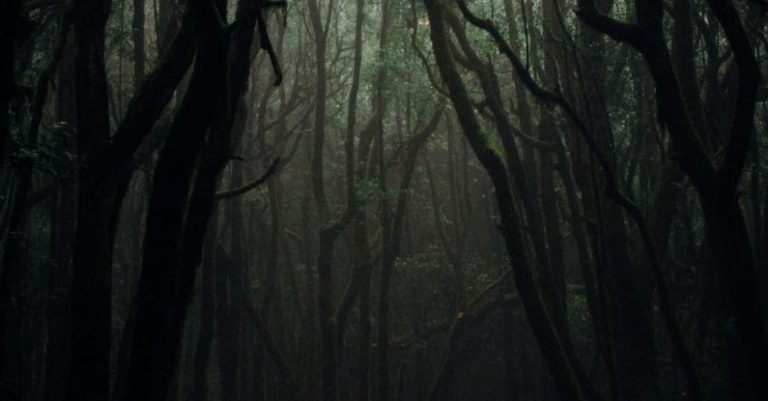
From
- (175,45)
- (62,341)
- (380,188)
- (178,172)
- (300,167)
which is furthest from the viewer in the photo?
(300,167)

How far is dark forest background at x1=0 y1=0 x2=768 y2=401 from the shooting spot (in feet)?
18.8

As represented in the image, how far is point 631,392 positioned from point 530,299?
6.33 ft

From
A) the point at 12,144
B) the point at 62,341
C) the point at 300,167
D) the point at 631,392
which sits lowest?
the point at 631,392

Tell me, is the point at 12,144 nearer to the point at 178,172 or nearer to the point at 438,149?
the point at 178,172

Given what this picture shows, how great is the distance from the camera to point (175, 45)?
6.36 meters

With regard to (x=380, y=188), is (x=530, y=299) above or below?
below

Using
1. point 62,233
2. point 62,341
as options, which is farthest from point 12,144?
point 62,341

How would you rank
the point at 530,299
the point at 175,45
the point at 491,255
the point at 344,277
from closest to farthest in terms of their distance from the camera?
the point at 175,45 < the point at 530,299 < the point at 491,255 < the point at 344,277

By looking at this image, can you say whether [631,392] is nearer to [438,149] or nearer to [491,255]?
[491,255]

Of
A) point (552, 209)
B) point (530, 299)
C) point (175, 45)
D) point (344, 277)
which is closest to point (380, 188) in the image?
point (552, 209)

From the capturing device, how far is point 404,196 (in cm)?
1533

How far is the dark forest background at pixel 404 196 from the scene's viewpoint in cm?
573

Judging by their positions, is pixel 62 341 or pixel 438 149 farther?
pixel 438 149

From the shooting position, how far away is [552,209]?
12.0 meters
